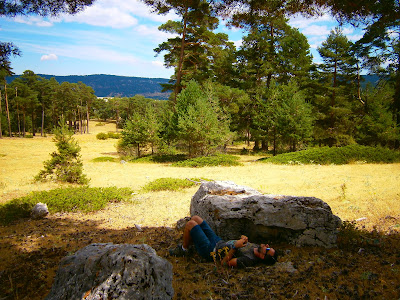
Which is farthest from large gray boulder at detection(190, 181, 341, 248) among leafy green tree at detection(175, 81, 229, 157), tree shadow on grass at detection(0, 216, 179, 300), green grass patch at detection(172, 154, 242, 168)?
leafy green tree at detection(175, 81, 229, 157)

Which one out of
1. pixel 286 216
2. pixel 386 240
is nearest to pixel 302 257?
→ pixel 286 216

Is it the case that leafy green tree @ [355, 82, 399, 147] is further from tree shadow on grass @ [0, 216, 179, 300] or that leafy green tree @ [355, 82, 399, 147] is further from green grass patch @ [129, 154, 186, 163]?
tree shadow on grass @ [0, 216, 179, 300]

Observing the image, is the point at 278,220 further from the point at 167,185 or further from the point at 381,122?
the point at 381,122

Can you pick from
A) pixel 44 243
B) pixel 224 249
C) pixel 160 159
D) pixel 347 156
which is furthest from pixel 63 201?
pixel 347 156

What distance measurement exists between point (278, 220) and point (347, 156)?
16.4 metres

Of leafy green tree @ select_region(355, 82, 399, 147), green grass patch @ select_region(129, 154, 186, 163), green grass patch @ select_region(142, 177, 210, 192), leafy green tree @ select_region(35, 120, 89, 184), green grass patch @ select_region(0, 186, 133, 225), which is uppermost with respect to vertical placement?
leafy green tree @ select_region(355, 82, 399, 147)

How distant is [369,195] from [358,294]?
678 cm

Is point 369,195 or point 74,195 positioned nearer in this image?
point 369,195

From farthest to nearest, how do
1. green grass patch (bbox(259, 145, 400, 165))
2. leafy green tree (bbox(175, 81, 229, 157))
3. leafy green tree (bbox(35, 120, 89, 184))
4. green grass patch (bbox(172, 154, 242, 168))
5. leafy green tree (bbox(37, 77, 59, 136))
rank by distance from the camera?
leafy green tree (bbox(37, 77, 59, 136))
leafy green tree (bbox(175, 81, 229, 157))
green grass patch (bbox(172, 154, 242, 168))
green grass patch (bbox(259, 145, 400, 165))
leafy green tree (bbox(35, 120, 89, 184))

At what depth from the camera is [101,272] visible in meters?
2.68

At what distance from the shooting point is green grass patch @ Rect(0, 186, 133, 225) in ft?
27.8

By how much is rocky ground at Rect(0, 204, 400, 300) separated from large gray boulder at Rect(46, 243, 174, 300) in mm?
939

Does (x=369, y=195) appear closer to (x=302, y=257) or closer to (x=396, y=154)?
(x=302, y=257)

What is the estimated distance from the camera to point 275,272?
4.07 m
